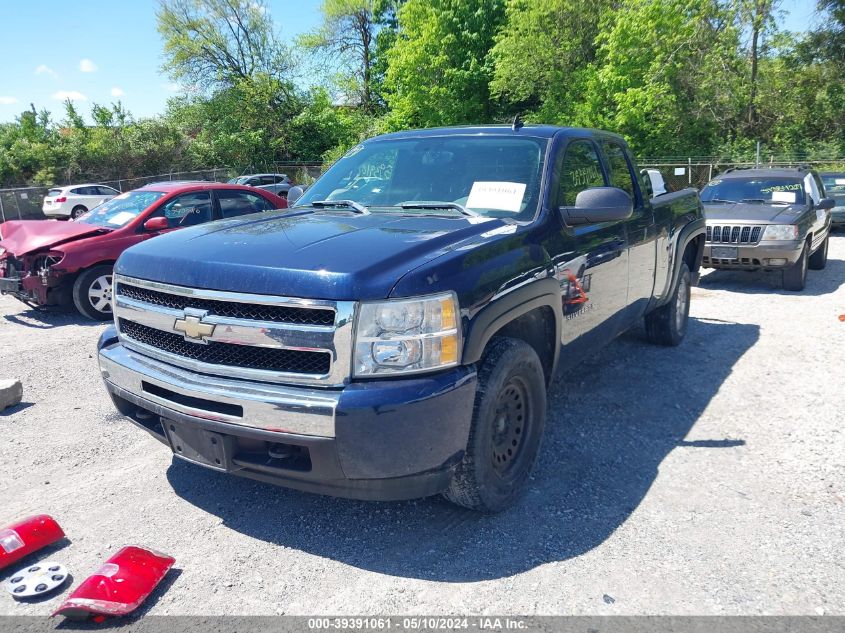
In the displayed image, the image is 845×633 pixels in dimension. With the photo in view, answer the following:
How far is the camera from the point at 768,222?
29.7ft

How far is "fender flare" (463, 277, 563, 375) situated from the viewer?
287 cm

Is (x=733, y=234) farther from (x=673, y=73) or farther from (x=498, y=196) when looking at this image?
(x=673, y=73)

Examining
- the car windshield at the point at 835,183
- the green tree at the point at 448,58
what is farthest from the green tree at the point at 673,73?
the car windshield at the point at 835,183

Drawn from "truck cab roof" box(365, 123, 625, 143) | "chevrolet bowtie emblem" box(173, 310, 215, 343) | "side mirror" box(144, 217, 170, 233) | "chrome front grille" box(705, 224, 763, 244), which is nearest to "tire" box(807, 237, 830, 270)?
"chrome front grille" box(705, 224, 763, 244)

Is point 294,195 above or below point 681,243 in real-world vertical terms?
above

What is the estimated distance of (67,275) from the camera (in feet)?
25.3

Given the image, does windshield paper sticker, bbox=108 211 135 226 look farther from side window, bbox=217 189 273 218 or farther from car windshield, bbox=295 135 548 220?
car windshield, bbox=295 135 548 220

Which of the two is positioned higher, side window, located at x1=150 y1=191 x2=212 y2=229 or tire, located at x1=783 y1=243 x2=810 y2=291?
side window, located at x1=150 y1=191 x2=212 y2=229

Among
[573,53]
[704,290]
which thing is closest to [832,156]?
[573,53]

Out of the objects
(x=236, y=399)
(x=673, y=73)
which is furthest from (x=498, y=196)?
(x=673, y=73)

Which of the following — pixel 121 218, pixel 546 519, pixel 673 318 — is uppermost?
pixel 121 218

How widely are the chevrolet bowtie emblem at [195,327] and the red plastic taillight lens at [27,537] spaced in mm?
1126

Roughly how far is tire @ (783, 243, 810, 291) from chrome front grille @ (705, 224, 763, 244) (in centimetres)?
63

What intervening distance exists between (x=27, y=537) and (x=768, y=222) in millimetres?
9227
